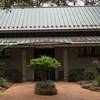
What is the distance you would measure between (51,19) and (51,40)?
3.76 metres

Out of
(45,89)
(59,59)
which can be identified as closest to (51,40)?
(59,59)

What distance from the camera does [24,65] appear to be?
24312mm

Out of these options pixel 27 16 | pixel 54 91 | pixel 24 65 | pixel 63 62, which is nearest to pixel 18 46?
pixel 24 65

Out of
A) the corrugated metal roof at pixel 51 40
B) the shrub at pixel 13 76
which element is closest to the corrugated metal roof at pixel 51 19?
the corrugated metal roof at pixel 51 40

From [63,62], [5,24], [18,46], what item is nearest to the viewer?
[18,46]

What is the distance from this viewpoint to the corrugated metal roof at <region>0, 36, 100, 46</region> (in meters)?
23.5

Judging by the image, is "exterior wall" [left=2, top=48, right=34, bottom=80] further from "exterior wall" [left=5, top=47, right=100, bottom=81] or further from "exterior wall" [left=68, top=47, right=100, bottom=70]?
"exterior wall" [left=68, top=47, right=100, bottom=70]

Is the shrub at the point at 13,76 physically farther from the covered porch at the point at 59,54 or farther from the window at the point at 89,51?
the window at the point at 89,51

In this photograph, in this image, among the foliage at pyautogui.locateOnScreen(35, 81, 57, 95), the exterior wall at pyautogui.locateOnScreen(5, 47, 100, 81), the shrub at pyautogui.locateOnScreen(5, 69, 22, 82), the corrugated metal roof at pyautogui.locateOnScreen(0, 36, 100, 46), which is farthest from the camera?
the exterior wall at pyautogui.locateOnScreen(5, 47, 100, 81)

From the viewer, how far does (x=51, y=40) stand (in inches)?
Result: 955

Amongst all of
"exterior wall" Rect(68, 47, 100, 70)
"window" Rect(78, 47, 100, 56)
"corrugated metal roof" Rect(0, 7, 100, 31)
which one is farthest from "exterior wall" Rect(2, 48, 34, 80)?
"window" Rect(78, 47, 100, 56)

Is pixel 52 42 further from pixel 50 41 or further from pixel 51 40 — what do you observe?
pixel 51 40

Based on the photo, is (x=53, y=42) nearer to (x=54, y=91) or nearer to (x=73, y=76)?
(x=73, y=76)

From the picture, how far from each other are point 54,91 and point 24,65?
8328mm
